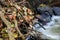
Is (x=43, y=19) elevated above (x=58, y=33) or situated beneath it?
elevated above

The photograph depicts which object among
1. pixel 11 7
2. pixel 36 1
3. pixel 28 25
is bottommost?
pixel 28 25

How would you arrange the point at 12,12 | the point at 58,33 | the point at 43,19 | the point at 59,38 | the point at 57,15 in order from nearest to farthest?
1. the point at 12,12
2. the point at 59,38
3. the point at 58,33
4. the point at 43,19
5. the point at 57,15

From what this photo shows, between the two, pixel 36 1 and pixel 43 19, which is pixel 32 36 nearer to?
pixel 43 19

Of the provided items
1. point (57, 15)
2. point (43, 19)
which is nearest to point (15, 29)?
point (43, 19)

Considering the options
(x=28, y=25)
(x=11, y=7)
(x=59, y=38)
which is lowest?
(x=59, y=38)

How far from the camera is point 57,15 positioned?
10.6 metres

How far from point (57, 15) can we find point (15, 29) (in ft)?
24.3

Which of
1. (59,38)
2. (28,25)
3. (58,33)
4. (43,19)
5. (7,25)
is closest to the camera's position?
(7,25)

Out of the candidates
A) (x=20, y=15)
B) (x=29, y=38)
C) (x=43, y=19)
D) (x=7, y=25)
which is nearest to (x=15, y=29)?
(x=7, y=25)

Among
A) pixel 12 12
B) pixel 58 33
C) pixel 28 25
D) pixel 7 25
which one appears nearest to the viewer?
pixel 7 25

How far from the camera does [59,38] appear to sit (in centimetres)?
602

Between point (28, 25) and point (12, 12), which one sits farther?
point (28, 25)

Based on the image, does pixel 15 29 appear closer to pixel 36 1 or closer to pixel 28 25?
pixel 28 25

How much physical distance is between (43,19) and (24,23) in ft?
15.3
